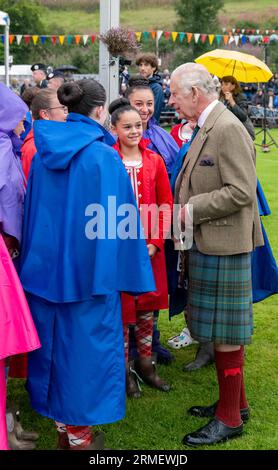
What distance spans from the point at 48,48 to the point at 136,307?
41.8 meters

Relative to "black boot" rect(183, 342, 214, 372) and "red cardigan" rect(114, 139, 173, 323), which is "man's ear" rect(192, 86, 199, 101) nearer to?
"red cardigan" rect(114, 139, 173, 323)

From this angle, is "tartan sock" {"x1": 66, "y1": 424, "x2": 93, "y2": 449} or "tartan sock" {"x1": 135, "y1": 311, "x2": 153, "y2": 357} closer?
"tartan sock" {"x1": 66, "y1": 424, "x2": 93, "y2": 449}

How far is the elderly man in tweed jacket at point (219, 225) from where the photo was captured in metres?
3.04

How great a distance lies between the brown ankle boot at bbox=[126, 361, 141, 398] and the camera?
3982 mm

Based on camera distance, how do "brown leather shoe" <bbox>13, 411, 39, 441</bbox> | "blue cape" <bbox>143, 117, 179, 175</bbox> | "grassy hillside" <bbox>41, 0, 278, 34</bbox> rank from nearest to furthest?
"brown leather shoe" <bbox>13, 411, 39, 441</bbox> < "blue cape" <bbox>143, 117, 179, 175</bbox> < "grassy hillside" <bbox>41, 0, 278, 34</bbox>

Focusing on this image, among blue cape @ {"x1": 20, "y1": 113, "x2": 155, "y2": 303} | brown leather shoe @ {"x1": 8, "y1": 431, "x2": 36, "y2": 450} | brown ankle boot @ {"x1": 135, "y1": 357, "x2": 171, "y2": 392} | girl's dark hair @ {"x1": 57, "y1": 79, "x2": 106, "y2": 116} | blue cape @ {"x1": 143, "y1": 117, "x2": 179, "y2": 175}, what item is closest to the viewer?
blue cape @ {"x1": 20, "y1": 113, "x2": 155, "y2": 303}

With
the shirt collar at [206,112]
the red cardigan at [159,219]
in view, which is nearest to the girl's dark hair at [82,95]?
the shirt collar at [206,112]

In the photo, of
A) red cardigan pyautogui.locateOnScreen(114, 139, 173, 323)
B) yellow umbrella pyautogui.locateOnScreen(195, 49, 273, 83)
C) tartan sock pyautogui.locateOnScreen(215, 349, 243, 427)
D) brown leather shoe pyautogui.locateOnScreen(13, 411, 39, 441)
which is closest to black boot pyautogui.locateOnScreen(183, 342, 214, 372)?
red cardigan pyautogui.locateOnScreen(114, 139, 173, 323)

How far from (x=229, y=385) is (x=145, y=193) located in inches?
48.6

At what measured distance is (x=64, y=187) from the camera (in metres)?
2.79

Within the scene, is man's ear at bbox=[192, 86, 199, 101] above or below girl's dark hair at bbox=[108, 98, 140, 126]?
above

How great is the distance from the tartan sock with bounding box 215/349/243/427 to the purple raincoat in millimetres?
1274

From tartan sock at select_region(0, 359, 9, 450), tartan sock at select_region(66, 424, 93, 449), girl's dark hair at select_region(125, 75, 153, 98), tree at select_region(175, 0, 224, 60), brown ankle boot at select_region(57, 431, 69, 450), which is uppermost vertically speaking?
tree at select_region(175, 0, 224, 60)

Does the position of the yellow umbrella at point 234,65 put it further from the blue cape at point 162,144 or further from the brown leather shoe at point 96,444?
the brown leather shoe at point 96,444
